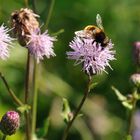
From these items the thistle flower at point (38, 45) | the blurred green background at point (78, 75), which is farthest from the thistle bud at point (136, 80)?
the blurred green background at point (78, 75)

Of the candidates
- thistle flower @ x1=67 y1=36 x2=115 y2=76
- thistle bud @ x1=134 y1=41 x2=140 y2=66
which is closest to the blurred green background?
thistle bud @ x1=134 y1=41 x2=140 y2=66

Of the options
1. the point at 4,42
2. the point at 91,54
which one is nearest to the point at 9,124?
the point at 4,42

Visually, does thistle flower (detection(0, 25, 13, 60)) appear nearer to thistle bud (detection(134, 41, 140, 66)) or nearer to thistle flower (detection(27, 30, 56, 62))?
thistle flower (detection(27, 30, 56, 62))

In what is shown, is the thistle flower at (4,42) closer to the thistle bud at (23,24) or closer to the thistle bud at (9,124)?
the thistle bud at (23,24)

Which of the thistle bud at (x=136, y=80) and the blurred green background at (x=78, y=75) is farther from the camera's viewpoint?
the blurred green background at (x=78, y=75)

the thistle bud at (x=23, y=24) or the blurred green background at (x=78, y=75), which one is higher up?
the thistle bud at (x=23, y=24)
